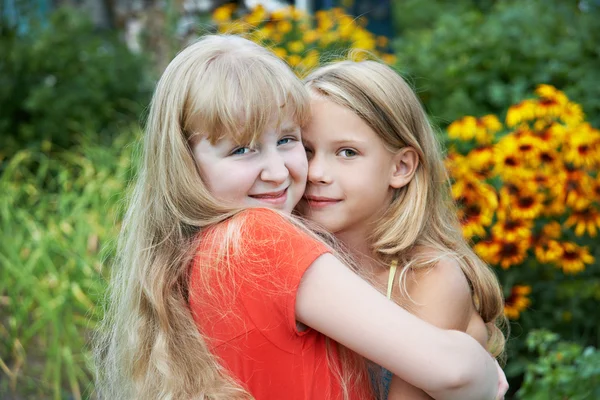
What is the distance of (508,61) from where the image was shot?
4961mm

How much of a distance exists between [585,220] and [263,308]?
2248 millimetres

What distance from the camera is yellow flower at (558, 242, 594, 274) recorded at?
11.3ft

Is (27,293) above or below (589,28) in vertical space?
below

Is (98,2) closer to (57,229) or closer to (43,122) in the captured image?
(43,122)

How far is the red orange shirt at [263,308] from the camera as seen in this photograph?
5.65 feet

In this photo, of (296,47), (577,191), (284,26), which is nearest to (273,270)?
(577,191)

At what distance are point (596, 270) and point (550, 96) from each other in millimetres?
863

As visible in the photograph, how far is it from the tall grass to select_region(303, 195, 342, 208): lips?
4.15 feet

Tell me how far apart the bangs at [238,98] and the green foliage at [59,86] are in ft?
14.4

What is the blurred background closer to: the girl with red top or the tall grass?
the tall grass

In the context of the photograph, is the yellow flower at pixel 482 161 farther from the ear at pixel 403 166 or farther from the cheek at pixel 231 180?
the cheek at pixel 231 180

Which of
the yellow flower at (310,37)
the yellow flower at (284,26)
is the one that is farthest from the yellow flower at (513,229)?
the yellow flower at (284,26)

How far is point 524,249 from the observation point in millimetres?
3449

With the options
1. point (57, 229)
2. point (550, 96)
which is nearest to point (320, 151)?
point (550, 96)
